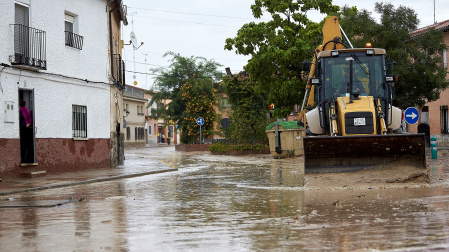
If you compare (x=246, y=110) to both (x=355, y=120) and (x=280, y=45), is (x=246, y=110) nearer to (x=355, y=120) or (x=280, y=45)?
(x=280, y=45)

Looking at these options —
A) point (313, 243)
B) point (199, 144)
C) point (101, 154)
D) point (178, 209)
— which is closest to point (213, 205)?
point (178, 209)

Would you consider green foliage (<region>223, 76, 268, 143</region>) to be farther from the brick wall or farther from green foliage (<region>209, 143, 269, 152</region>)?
the brick wall

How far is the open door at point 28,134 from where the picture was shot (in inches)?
712

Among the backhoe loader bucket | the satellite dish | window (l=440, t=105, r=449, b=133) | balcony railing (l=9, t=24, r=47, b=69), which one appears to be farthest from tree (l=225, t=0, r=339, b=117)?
the backhoe loader bucket

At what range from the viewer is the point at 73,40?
20609mm

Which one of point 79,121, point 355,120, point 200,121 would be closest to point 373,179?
point 355,120

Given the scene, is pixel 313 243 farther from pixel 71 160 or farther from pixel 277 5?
pixel 277 5

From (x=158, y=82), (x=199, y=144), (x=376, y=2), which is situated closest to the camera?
(x=376, y=2)

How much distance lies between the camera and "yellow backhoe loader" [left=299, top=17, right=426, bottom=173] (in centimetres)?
1199

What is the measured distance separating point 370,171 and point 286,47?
20.5m

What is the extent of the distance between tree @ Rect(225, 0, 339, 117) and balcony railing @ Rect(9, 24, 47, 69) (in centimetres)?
1519

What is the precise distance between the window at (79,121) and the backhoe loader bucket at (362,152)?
36.9ft

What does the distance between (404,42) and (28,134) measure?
19.8 m

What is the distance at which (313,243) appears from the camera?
591cm
